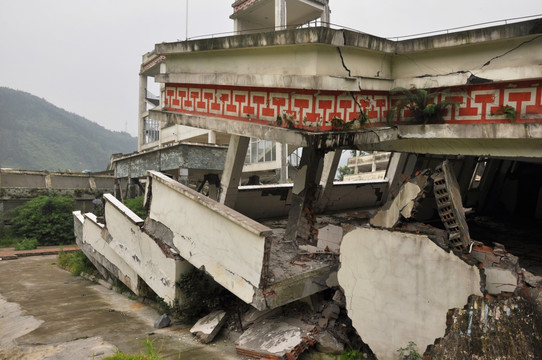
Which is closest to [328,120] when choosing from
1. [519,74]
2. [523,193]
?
[519,74]

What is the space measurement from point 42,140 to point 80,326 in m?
Result: 95.1

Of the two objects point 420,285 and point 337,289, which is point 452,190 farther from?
point 337,289

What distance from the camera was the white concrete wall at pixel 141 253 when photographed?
277 inches

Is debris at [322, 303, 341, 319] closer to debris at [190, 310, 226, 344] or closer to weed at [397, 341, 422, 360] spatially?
weed at [397, 341, 422, 360]

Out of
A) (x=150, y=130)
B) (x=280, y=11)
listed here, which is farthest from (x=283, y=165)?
(x=150, y=130)

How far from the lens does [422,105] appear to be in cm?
676

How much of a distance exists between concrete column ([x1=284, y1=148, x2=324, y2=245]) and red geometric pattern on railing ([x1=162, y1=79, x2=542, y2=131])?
3.77 ft

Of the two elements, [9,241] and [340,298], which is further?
[9,241]

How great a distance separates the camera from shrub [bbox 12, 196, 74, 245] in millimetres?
19516

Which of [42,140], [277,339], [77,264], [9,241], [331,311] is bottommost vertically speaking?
[9,241]

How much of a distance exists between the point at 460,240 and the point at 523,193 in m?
9.09

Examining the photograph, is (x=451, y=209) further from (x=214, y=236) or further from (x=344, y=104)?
(x=214, y=236)

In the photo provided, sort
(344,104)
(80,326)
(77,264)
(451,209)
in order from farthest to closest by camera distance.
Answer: (77,264) → (80,326) → (344,104) → (451,209)

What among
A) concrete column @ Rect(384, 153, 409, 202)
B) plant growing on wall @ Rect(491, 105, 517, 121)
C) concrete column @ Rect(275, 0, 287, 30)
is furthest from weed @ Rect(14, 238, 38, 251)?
plant growing on wall @ Rect(491, 105, 517, 121)
